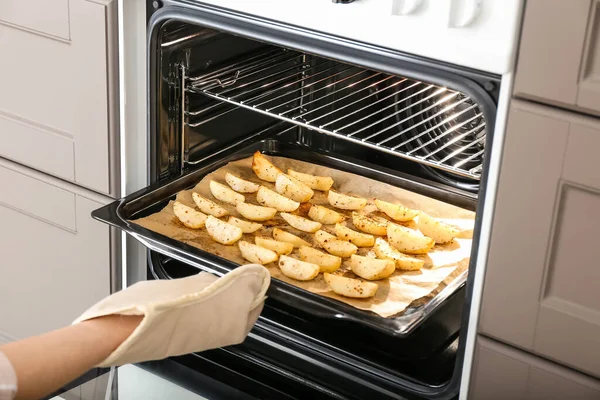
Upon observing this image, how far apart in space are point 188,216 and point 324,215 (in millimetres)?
270

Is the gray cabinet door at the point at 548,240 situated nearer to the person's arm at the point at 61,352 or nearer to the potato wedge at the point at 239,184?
the person's arm at the point at 61,352

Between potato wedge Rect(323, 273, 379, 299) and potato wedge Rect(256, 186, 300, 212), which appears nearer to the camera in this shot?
potato wedge Rect(323, 273, 379, 299)

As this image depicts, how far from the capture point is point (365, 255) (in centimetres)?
163

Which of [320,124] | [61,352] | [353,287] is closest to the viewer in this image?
[61,352]

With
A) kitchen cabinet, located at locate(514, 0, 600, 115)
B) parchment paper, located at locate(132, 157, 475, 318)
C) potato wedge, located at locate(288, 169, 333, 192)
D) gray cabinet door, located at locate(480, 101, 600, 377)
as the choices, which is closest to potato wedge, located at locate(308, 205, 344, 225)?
parchment paper, located at locate(132, 157, 475, 318)

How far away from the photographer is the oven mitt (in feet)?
3.60

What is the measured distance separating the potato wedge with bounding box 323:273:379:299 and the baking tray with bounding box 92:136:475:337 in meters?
0.07

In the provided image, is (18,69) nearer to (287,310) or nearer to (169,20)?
(169,20)

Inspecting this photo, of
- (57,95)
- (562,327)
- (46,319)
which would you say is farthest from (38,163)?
(562,327)

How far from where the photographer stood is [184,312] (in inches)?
44.9

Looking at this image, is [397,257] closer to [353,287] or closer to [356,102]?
[353,287]

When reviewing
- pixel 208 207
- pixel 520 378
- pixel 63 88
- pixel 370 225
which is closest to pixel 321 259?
pixel 370 225

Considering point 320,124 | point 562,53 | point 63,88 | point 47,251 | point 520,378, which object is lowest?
point 47,251

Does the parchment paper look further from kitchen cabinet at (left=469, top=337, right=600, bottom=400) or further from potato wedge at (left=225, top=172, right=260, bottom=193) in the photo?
kitchen cabinet at (left=469, top=337, right=600, bottom=400)
